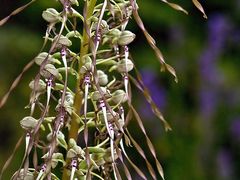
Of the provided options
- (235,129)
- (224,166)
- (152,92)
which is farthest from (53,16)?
(152,92)

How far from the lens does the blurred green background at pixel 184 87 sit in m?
4.05

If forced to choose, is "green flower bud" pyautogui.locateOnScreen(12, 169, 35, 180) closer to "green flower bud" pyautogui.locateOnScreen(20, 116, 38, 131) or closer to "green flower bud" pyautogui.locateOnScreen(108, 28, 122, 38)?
"green flower bud" pyautogui.locateOnScreen(20, 116, 38, 131)

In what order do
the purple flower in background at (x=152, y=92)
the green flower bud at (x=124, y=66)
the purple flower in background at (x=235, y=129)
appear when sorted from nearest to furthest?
the green flower bud at (x=124, y=66), the purple flower in background at (x=235, y=129), the purple flower in background at (x=152, y=92)

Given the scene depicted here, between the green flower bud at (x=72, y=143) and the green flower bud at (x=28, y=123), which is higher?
the green flower bud at (x=28, y=123)

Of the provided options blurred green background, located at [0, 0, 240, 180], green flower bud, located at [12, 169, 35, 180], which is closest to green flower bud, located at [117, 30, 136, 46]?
green flower bud, located at [12, 169, 35, 180]

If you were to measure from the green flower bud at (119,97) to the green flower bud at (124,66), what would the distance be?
5 cm

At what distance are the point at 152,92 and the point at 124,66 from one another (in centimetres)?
297

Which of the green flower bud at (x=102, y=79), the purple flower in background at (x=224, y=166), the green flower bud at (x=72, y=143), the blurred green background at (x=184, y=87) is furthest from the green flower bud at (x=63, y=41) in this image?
the purple flower in background at (x=224, y=166)

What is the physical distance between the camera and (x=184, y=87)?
451 centimetres

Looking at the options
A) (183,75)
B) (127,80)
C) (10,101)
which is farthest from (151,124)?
(127,80)

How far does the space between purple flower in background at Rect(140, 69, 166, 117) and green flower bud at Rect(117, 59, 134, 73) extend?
9.01 ft

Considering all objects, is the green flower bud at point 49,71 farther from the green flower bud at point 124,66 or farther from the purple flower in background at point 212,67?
the purple flower in background at point 212,67

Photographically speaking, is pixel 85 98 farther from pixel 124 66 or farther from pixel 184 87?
pixel 184 87

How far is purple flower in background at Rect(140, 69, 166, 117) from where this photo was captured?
4.65m
